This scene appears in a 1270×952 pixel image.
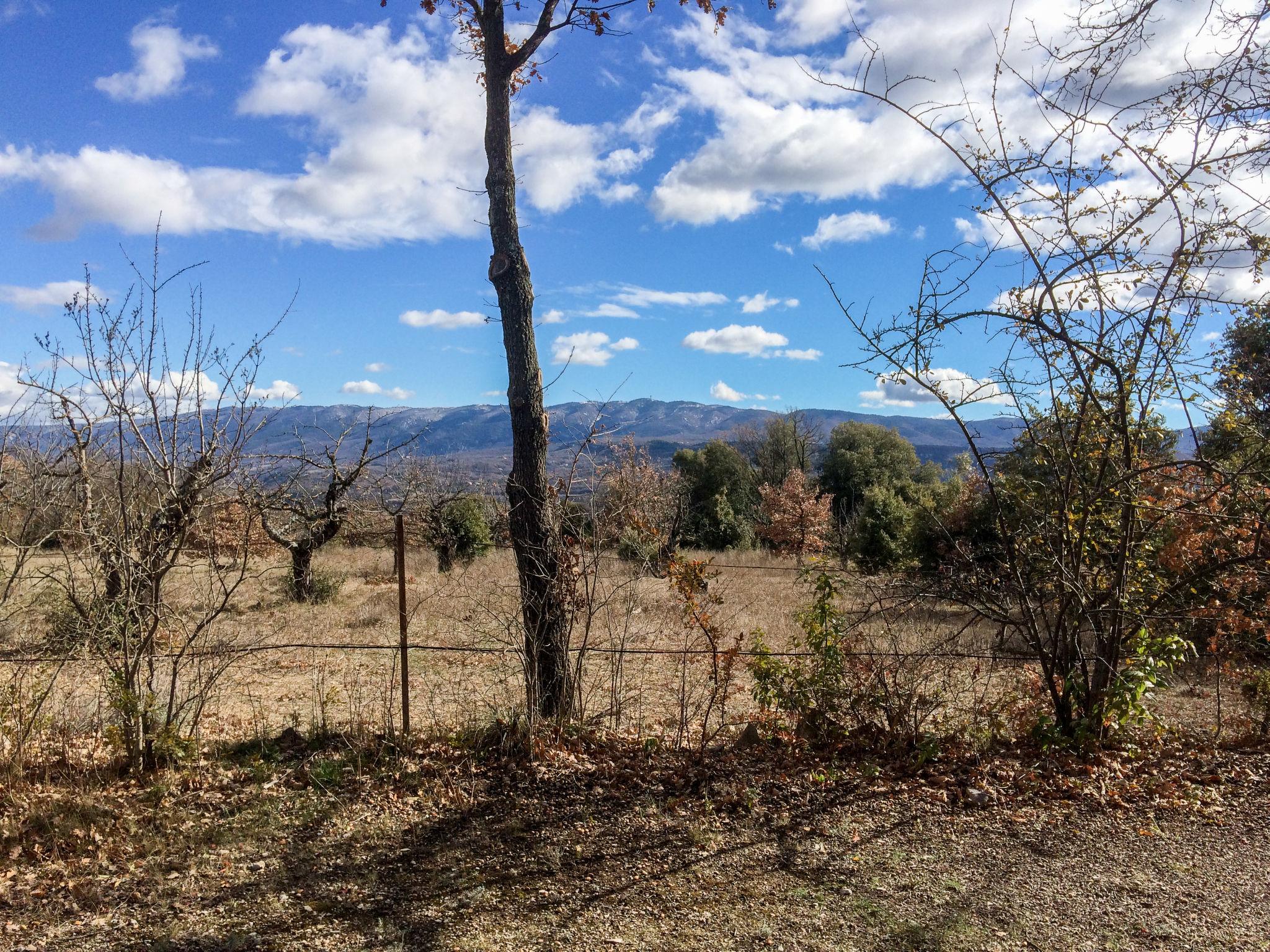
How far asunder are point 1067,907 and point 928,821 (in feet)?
2.98

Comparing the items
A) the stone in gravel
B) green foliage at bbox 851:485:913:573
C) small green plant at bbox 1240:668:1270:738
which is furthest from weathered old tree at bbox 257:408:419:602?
green foliage at bbox 851:485:913:573

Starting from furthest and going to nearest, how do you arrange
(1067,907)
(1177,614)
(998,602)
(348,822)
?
(998,602) → (1177,614) → (348,822) → (1067,907)

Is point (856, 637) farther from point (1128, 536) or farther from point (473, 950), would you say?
point (473, 950)

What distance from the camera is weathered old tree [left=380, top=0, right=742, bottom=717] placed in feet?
18.3

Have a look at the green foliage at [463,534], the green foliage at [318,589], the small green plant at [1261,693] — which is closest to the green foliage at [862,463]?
the green foliage at [463,534]

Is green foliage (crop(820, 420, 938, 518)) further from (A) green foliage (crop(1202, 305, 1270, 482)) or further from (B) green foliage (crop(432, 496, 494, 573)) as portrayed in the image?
(A) green foliage (crop(1202, 305, 1270, 482))

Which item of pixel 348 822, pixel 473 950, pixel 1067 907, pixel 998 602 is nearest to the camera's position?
pixel 473 950

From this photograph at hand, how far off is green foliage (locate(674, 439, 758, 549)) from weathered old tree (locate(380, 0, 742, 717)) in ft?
68.0

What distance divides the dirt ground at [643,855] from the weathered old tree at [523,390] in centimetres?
89

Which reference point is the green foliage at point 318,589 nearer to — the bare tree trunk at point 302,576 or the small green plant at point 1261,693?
the bare tree trunk at point 302,576

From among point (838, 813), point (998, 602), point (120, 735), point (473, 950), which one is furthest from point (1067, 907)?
point (120, 735)

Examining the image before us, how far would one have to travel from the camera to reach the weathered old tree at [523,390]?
557 cm

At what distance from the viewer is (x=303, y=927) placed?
10.8 feet

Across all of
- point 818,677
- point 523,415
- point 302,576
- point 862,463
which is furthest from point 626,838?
point 862,463
